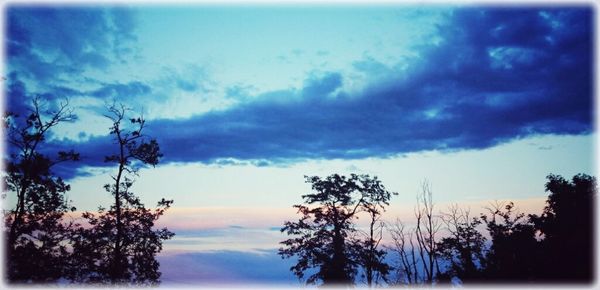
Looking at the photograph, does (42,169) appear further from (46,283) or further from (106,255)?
(106,255)

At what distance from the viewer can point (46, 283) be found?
15.8 meters

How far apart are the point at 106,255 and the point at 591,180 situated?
32.8m

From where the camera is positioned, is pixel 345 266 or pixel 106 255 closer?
pixel 106 255

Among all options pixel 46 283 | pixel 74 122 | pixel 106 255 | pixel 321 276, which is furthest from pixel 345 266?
pixel 74 122

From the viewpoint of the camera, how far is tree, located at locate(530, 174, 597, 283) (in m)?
19.4

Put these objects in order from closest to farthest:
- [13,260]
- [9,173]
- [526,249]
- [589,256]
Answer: [13,260]
[9,173]
[589,256]
[526,249]

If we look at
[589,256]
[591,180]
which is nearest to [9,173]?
[589,256]

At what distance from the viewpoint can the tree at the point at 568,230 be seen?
63.5ft

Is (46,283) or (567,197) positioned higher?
(567,197)

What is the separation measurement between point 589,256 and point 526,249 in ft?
20.5

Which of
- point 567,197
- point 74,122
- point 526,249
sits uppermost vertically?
point 74,122

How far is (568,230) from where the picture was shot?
2153 centimetres

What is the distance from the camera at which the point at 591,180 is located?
76.2ft

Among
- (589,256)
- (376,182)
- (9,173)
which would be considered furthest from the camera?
(376,182)
